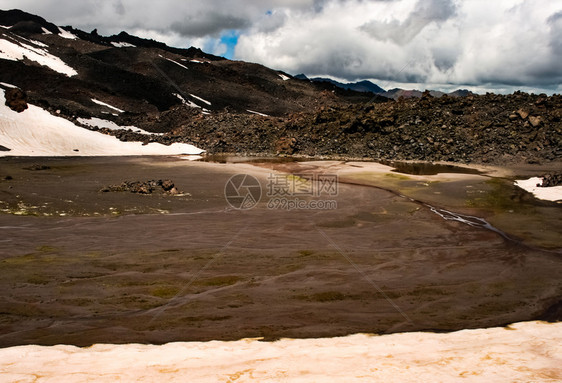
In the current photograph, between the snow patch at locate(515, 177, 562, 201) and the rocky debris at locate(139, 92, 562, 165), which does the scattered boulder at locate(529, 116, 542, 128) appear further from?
the snow patch at locate(515, 177, 562, 201)

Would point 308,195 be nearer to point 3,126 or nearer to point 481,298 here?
point 481,298

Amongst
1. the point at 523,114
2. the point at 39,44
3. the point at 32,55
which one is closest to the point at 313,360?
the point at 523,114

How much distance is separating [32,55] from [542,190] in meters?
75.6

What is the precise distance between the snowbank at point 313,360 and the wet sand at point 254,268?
56 cm

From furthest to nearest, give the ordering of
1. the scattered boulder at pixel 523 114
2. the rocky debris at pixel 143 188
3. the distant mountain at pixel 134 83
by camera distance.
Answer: the distant mountain at pixel 134 83, the scattered boulder at pixel 523 114, the rocky debris at pixel 143 188

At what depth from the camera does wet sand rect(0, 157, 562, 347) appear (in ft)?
22.9

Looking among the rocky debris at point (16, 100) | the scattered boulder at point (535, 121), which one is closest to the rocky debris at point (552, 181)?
the scattered boulder at point (535, 121)

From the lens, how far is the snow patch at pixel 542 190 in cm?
1907

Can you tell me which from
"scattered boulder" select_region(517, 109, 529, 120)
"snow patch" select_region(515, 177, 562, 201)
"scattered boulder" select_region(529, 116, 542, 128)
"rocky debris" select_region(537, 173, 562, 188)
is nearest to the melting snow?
"scattered boulder" select_region(517, 109, 529, 120)

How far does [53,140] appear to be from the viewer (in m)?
36.1

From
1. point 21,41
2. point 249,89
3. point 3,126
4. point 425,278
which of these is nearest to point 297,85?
point 249,89

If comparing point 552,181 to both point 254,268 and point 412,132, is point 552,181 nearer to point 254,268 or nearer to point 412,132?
point 412,132

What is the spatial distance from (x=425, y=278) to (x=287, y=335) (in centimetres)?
421

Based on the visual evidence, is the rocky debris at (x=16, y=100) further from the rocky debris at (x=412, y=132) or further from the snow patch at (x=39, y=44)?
the snow patch at (x=39, y=44)
